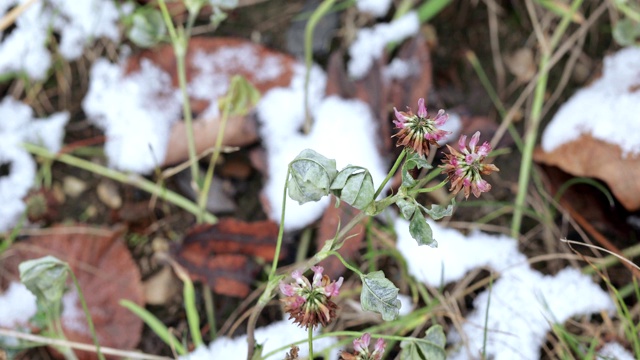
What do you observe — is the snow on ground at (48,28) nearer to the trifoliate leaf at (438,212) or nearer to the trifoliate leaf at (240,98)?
the trifoliate leaf at (240,98)

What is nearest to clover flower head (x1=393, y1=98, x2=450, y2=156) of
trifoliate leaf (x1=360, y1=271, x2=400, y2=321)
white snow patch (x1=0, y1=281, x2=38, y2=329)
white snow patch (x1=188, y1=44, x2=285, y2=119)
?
trifoliate leaf (x1=360, y1=271, x2=400, y2=321)

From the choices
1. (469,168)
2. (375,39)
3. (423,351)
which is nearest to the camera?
(469,168)

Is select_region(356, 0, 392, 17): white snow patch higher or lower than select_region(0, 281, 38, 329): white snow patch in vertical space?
higher

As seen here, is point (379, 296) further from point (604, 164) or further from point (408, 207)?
point (604, 164)

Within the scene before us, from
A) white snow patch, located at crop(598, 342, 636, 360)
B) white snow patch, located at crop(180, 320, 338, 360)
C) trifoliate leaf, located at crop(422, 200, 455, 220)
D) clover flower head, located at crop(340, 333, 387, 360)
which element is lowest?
white snow patch, located at crop(598, 342, 636, 360)

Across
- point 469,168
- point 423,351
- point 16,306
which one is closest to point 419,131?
point 469,168

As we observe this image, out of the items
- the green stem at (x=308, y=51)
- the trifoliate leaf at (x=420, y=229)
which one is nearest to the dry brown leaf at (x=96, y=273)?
the green stem at (x=308, y=51)

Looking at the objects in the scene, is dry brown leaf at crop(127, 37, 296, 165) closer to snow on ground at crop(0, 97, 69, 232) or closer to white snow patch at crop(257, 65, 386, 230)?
white snow patch at crop(257, 65, 386, 230)

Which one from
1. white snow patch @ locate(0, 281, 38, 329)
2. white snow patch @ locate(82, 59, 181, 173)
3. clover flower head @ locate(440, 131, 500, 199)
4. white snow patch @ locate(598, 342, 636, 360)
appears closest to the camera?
clover flower head @ locate(440, 131, 500, 199)

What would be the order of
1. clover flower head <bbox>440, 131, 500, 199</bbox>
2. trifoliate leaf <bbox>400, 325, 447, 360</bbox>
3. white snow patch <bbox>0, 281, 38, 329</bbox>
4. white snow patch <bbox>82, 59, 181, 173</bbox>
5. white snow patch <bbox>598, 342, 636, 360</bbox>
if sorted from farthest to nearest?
1. white snow patch <bbox>82, 59, 181, 173</bbox>
2. white snow patch <bbox>0, 281, 38, 329</bbox>
3. white snow patch <bbox>598, 342, 636, 360</bbox>
4. trifoliate leaf <bbox>400, 325, 447, 360</bbox>
5. clover flower head <bbox>440, 131, 500, 199</bbox>
